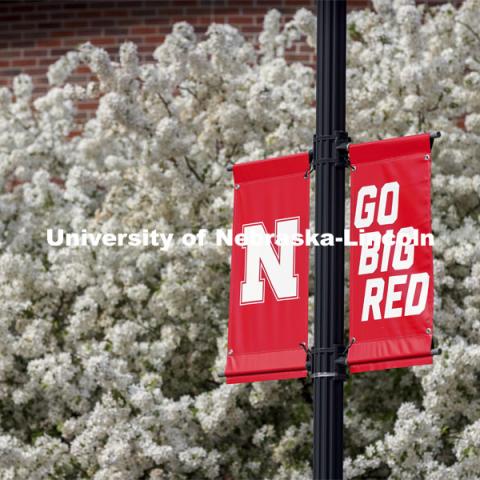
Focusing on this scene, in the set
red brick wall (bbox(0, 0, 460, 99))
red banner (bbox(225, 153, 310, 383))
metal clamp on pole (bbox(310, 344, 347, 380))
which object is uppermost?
red brick wall (bbox(0, 0, 460, 99))

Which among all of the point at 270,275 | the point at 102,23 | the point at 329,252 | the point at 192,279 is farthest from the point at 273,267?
the point at 102,23

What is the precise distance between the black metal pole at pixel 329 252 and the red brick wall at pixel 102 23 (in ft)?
22.5

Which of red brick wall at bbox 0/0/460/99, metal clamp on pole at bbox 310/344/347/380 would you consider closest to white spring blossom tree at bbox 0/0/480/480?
red brick wall at bbox 0/0/460/99

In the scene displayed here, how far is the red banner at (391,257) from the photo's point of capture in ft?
19.4

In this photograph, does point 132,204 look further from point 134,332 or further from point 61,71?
point 61,71

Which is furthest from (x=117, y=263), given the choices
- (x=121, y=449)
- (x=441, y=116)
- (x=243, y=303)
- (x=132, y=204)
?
(x=243, y=303)

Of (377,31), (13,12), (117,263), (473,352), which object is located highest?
(13,12)

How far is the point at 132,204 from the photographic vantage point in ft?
33.3

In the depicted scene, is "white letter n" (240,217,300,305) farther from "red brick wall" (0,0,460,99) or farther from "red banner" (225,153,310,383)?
"red brick wall" (0,0,460,99)

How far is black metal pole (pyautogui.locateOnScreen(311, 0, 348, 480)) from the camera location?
5.85 meters

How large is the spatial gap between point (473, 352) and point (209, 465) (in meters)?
1.94

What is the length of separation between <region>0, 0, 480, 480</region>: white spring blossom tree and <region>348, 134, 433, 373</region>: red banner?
8.20 feet

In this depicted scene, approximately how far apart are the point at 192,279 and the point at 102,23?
15.9ft

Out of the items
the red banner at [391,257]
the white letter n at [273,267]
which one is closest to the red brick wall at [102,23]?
the white letter n at [273,267]
